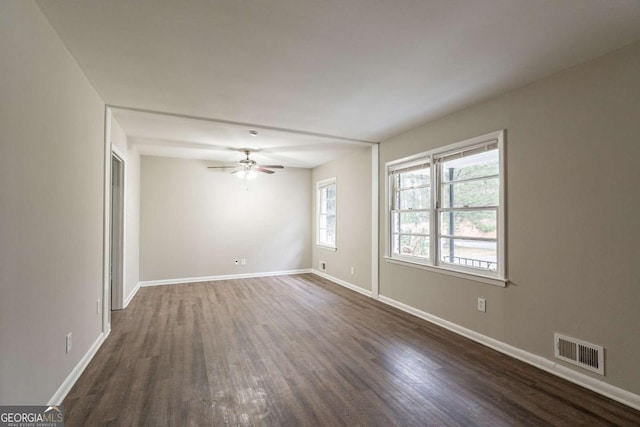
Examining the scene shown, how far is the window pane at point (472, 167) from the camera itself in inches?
125

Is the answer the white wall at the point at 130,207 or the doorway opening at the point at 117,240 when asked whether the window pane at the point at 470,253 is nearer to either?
the white wall at the point at 130,207

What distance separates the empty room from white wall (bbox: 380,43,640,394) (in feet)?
0.05

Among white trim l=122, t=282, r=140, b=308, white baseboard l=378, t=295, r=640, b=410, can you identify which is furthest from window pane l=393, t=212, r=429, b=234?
white trim l=122, t=282, r=140, b=308

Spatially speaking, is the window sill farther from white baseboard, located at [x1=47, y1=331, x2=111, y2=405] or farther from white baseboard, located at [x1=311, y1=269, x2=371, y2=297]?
white baseboard, located at [x1=47, y1=331, x2=111, y2=405]

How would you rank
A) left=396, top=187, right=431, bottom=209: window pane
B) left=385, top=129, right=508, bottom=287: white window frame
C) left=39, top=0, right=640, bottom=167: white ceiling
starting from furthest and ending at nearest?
left=396, top=187, right=431, bottom=209: window pane < left=385, top=129, right=508, bottom=287: white window frame < left=39, top=0, right=640, bottom=167: white ceiling

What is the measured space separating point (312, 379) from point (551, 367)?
2058 millimetres

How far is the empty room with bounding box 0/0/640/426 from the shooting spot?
184cm

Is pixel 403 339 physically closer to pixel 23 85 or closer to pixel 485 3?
pixel 485 3

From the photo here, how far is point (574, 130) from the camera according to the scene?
2.48m

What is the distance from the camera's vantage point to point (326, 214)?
6.84 meters

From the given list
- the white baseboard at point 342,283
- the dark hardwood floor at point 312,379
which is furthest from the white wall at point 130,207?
the white baseboard at point 342,283

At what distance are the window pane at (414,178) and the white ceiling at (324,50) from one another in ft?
2.60

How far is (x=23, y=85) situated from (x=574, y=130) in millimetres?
3862

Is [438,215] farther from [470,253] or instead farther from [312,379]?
[312,379]
